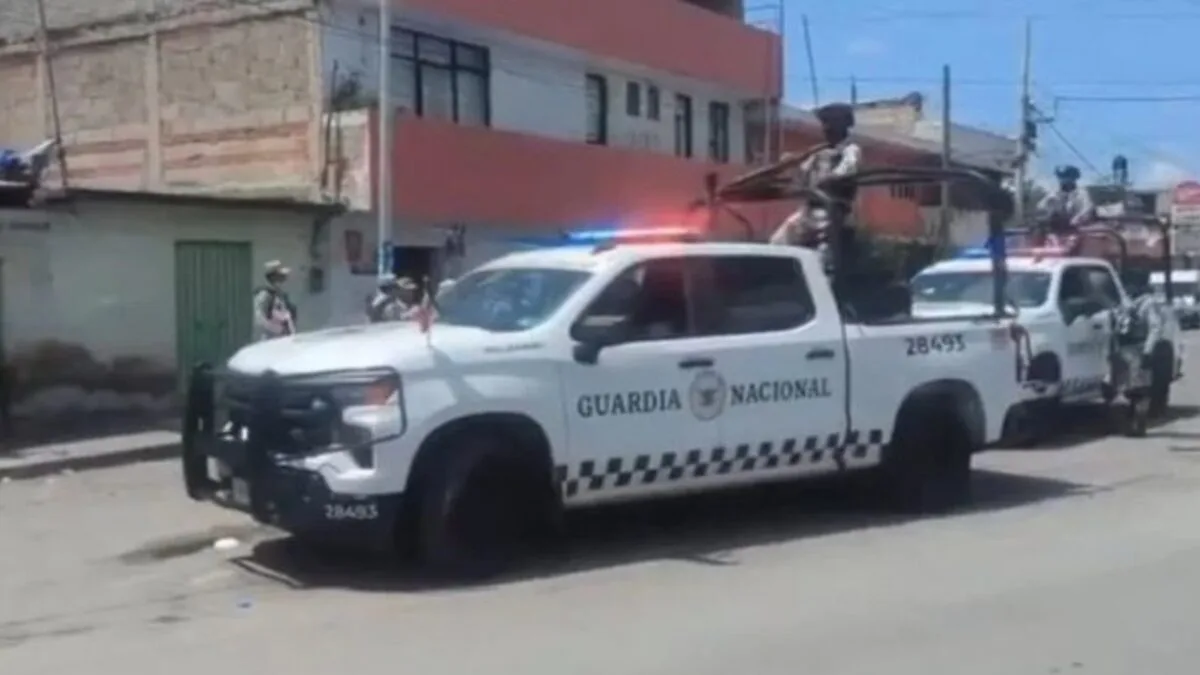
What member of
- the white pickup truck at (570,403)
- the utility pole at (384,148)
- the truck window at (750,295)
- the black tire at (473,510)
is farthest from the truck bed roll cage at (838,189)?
the utility pole at (384,148)

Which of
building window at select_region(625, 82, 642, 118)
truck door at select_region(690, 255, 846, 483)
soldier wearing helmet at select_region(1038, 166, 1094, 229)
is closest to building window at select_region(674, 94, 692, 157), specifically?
building window at select_region(625, 82, 642, 118)

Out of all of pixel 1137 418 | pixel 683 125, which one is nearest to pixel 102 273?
pixel 1137 418

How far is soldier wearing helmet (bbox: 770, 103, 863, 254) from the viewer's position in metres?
12.5

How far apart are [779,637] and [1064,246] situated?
1253cm

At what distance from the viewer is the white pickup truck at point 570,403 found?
932 cm

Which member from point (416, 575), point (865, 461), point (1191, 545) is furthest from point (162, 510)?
point (1191, 545)

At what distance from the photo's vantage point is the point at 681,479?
10.5 meters

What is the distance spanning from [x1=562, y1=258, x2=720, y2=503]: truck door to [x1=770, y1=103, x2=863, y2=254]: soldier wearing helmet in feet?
6.54

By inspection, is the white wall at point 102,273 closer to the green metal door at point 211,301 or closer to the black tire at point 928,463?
the green metal door at point 211,301

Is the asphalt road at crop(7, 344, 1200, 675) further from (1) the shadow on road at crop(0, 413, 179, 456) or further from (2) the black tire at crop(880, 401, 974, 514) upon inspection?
(1) the shadow on road at crop(0, 413, 179, 456)

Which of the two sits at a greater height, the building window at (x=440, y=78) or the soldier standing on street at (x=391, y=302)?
the building window at (x=440, y=78)

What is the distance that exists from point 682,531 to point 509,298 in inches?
80.3

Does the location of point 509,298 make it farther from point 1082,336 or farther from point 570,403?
point 1082,336

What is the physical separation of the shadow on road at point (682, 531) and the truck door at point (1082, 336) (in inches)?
135
